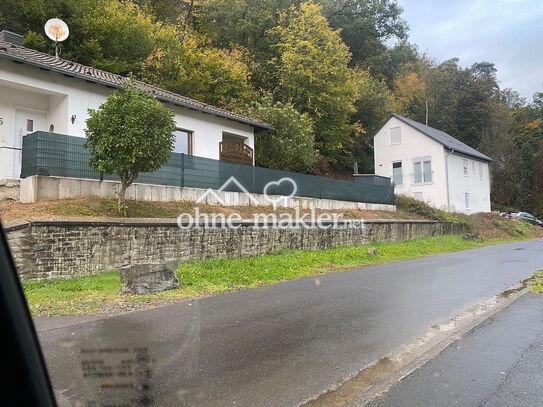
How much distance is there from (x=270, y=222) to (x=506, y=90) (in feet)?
192

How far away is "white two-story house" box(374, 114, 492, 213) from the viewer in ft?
114

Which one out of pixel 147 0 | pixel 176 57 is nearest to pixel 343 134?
pixel 176 57

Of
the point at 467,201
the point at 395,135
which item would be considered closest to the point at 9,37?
the point at 395,135

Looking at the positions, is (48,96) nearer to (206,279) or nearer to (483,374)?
(206,279)

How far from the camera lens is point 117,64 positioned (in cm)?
2156

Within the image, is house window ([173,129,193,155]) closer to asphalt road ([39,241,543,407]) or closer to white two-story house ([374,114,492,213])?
asphalt road ([39,241,543,407])

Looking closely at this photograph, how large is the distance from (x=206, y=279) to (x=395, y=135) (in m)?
32.0

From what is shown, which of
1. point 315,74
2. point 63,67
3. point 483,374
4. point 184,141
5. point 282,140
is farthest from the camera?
point 315,74

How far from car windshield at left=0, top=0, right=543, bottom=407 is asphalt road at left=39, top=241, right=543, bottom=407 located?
0.11 ft

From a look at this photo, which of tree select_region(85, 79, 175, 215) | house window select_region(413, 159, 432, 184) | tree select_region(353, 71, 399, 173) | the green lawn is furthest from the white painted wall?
house window select_region(413, 159, 432, 184)

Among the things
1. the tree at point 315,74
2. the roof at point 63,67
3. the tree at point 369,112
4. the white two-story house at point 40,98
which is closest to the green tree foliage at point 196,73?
the tree at point 315,74

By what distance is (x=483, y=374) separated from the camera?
4.25m

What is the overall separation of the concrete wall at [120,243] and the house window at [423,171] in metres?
23.6

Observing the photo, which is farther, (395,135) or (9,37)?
(395,135)
